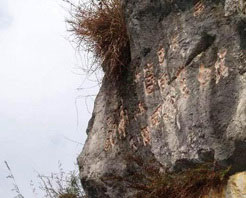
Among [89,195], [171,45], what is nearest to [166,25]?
[171,45]

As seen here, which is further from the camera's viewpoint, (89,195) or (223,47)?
(89,195)

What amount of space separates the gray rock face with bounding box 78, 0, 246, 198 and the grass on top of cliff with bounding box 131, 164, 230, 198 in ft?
0.25

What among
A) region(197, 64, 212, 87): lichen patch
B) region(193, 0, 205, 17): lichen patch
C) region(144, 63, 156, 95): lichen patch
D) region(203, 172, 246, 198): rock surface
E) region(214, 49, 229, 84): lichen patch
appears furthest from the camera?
region(144, 63, 156, 95): lichen patch

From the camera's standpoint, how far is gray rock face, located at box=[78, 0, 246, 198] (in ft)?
13.1

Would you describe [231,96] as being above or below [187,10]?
below

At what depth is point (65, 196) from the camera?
267 inches

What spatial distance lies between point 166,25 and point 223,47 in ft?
2.64

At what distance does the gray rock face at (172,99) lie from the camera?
13.1ft

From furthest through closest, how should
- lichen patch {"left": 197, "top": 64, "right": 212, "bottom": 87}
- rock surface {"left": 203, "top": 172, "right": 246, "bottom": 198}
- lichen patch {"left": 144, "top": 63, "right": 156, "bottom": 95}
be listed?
lichen patch {"left": 144, "top": 63, "right": 156, "bottom": 95}, lichen patch {"left": 197, "top": 64, "right": 212, "bottom": 87}, rock surface {"left": 203, "top": 172, "right": 246, "bottom": 198}

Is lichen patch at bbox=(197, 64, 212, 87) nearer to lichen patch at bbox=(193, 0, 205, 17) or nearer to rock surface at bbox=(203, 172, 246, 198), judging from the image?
lichen patch at bbox=(193, 0, 205, 17)

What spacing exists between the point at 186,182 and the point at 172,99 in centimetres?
64

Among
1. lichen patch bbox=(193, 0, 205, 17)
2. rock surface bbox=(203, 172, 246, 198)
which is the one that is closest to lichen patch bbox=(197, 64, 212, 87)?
lichen patch bbox=(193, 0, 205, 17)

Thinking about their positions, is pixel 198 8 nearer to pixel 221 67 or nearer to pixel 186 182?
pixel 221 67

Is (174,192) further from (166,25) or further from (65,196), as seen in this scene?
(65,196)
